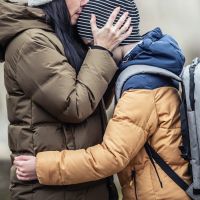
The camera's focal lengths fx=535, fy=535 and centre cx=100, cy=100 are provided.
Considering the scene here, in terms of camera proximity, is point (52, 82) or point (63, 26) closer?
point (52, 82)

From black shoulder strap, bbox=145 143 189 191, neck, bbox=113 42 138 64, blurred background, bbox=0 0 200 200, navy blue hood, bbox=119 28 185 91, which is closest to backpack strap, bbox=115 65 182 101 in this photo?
navy blue hood, bbox=119 28 185 91

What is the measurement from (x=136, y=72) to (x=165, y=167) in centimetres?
47

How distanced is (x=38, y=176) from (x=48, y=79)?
46 centimetres

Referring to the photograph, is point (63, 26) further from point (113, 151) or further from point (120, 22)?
point (113, 151)

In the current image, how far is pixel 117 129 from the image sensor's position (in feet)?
8.03

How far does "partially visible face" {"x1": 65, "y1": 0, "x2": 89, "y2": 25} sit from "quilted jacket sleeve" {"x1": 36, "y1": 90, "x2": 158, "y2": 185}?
500 millimetres

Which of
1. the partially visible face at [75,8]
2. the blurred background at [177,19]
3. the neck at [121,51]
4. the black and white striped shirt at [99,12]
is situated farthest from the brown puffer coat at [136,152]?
the blurred background at [177,19]

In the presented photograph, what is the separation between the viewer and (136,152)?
2.50m

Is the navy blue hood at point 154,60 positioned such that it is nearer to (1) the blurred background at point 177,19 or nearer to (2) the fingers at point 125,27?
(2) the fingers at point 125,27

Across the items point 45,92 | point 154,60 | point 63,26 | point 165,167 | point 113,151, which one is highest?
point 63,26

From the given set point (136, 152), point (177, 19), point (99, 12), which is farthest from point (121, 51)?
point (177, 19)

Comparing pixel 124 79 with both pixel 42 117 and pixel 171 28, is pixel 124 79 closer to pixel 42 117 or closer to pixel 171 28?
pixel 42 117

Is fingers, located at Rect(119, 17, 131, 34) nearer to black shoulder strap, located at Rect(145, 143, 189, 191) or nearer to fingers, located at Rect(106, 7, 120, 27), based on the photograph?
fingers, located at Rect(106, 7, 120, 27)

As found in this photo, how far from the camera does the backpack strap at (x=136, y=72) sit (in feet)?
8.21
